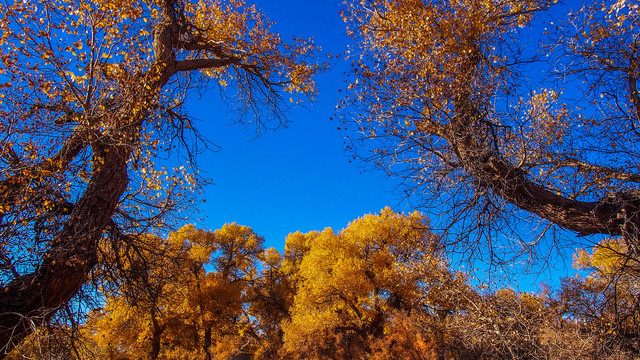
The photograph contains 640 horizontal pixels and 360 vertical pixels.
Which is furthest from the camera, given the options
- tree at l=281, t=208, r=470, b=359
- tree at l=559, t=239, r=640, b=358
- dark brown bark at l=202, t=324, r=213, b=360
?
dark brown bark at l=202, t=324, r=213, b=360

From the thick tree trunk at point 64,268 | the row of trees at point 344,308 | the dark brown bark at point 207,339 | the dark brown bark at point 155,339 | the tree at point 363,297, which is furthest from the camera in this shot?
the dark brown bark at point 207,339

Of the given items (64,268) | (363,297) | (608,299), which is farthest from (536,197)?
(363,297)

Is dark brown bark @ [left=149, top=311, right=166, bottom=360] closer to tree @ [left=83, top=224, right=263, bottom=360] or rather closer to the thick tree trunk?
tree @ [left=83, top=224, right=263, bottom=360]

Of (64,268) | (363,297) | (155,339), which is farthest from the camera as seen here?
(363,297)

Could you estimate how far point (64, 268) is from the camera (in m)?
2.89

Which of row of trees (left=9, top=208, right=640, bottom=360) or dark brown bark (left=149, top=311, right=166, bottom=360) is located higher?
row of trees (left=9, top=208, right=640, bottom=360)

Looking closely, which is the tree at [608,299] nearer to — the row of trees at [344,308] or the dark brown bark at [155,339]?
the row of trees at [344,308]

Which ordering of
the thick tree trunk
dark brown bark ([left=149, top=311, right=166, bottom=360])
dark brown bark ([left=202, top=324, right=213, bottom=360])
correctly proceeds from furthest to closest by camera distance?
dark brown bark ([left=202, top=324, right=213, bottom=360]), dark brown bark ([left=149, top=311, right=166, bottom=360]), the thick tree trunk

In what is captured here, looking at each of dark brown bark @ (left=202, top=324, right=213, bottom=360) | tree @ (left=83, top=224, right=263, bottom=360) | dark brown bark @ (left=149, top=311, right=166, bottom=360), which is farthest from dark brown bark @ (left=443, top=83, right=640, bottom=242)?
dark brown bark @ (left=202, top=324, right=213, bottom=360)

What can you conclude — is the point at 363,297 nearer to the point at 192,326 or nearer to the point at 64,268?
the point at 192,326

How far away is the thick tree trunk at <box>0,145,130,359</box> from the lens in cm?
262

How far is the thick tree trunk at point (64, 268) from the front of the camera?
8.61ft

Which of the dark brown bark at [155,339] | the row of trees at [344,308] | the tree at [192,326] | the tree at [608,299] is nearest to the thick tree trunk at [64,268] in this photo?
the tree at [608,299]

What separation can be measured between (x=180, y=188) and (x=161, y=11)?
3171mm
